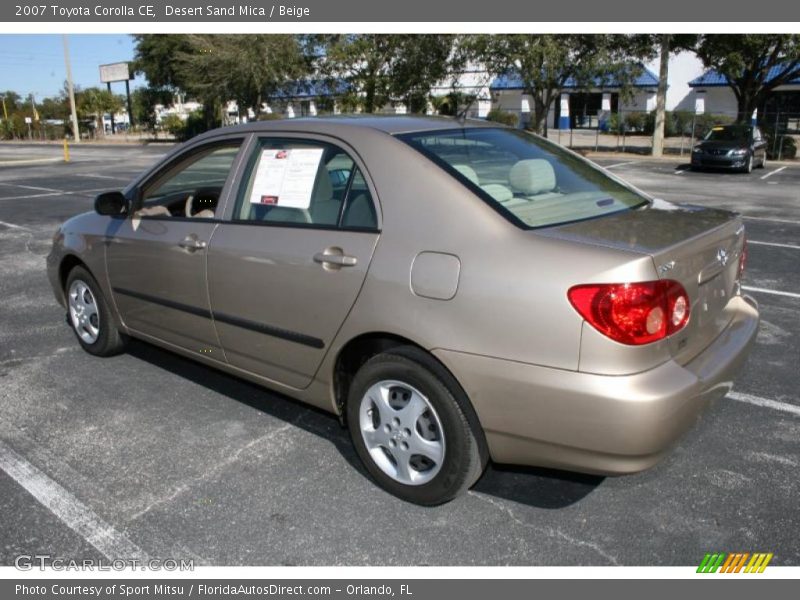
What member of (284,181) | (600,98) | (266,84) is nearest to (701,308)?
(284,181)

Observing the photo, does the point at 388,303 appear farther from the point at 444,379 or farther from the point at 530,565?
the point at 530,565

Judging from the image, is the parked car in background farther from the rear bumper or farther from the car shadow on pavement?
the rear bumper

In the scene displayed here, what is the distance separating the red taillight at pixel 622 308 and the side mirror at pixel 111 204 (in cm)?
299

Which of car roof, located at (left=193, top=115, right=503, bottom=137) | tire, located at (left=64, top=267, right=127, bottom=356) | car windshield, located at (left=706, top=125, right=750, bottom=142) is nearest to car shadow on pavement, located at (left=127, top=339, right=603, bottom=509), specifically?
tire, located at (left=64, top=267, right=127, bottom=356)

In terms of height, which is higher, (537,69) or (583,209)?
(537,69)

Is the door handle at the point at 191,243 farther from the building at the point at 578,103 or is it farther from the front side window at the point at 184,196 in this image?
the building at the point at 578,103

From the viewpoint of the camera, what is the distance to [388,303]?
9.53 ft

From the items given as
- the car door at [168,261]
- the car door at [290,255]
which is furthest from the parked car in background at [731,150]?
the car door at [290,255]

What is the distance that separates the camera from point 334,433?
12.5 feet

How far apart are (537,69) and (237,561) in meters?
25.7

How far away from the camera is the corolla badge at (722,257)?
9.82 ft

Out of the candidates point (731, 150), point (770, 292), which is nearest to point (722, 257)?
point (770, 292)

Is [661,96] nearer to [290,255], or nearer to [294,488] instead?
[290,255]

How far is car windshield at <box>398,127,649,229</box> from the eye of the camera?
300 centimetres
